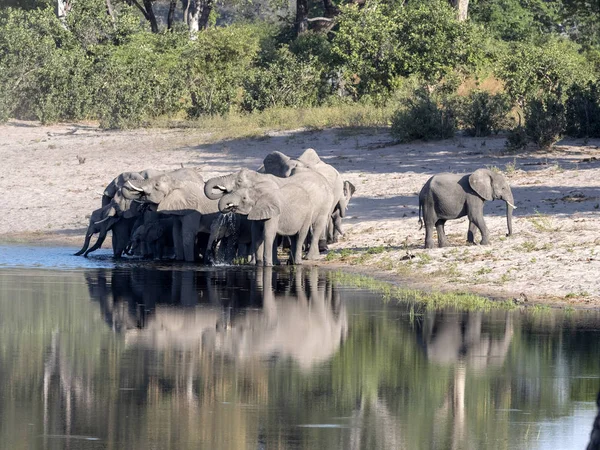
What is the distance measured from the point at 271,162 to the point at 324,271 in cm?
336

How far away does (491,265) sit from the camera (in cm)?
1538

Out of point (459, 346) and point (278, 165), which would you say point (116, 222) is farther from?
point (459, 346)

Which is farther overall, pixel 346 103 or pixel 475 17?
pixel 475 17

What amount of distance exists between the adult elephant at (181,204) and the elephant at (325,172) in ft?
4.99

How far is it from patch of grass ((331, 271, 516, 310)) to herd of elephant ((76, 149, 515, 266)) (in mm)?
1739

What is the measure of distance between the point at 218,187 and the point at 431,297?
14.0ft

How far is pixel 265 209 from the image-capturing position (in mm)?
16672

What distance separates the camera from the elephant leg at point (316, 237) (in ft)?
58.0

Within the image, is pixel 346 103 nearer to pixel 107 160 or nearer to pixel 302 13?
pixel 107 160

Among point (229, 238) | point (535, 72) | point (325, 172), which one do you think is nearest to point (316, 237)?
point (229, 238)

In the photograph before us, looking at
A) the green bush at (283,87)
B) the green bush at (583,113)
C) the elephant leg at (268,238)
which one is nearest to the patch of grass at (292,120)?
the green bush at (283,87)

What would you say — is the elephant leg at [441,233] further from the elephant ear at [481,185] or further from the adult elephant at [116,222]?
the adult elephant at [116,222]

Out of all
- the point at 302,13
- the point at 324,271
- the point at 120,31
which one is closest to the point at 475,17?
the point at 302,13

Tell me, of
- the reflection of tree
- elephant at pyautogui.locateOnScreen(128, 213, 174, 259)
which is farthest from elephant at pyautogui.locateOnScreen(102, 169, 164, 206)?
the reflection of tree
